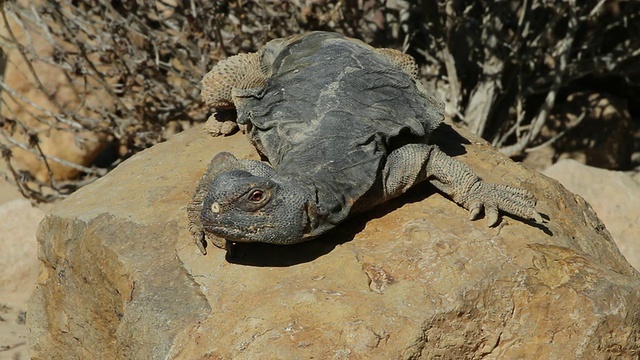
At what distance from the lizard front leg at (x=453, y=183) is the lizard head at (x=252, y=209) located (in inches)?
29.9

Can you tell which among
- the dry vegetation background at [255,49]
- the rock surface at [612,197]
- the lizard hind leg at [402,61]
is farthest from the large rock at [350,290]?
the dry vegetation background at [255,49]

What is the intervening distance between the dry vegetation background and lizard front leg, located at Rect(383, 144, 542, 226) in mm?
3463

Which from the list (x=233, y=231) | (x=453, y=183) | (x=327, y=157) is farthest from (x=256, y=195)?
(x=453, y=183)

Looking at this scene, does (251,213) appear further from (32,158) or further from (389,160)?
(32,158)

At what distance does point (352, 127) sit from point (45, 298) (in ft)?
7.36

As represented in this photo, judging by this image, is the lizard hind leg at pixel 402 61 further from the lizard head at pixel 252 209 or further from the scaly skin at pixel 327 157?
the lizard head at pixel 252 209

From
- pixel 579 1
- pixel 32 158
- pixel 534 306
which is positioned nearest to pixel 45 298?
pixel 534 306

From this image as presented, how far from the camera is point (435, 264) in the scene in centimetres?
443

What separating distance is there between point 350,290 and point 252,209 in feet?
1.99

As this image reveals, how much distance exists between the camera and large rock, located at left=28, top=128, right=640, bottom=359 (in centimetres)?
413

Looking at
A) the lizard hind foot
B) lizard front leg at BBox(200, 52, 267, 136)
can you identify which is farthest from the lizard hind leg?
the lizard hind foot

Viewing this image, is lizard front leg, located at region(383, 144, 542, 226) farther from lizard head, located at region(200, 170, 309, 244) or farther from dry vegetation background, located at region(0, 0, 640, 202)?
dry vegetation background, located at region(0, 0, 640, 202)

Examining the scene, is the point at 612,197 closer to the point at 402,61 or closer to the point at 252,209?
the point at 402,61

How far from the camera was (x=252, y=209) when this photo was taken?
4.19 m
